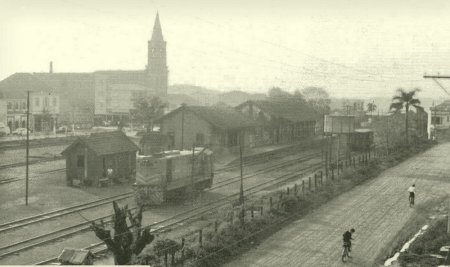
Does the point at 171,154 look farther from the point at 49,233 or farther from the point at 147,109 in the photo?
the point at 147,109

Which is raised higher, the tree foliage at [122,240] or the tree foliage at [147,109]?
the tree foliage at [147,109]

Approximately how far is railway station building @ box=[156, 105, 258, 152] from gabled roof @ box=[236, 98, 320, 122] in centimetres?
514

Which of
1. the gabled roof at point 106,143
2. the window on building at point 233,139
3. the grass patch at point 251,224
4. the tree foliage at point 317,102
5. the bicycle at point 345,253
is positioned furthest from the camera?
the tree foliage at point 317,102

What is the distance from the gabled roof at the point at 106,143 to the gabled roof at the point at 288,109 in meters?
13.0

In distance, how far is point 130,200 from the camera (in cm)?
2112

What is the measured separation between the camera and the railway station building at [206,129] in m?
29.6

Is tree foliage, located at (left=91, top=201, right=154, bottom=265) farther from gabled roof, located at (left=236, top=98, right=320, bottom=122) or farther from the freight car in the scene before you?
gabled roof, located at (left=236, top=98, right=320, bottom=122)

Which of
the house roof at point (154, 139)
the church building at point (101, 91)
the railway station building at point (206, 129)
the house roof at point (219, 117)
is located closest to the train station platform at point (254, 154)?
the railway station building at point (206, 129)

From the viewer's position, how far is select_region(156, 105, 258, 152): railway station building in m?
29.6

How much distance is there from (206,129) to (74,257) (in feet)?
57.1

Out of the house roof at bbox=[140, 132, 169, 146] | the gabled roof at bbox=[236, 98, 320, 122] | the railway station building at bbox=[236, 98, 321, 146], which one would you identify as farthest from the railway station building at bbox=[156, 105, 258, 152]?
the gabled roof at bbox=[236, 98, 320, 122]

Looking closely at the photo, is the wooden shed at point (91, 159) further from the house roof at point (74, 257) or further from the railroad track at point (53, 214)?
the house roof at point (74, 257)

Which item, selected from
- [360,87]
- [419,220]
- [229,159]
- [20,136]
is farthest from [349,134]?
[20,136]

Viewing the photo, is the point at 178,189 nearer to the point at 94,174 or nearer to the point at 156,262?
the point at 94,174
